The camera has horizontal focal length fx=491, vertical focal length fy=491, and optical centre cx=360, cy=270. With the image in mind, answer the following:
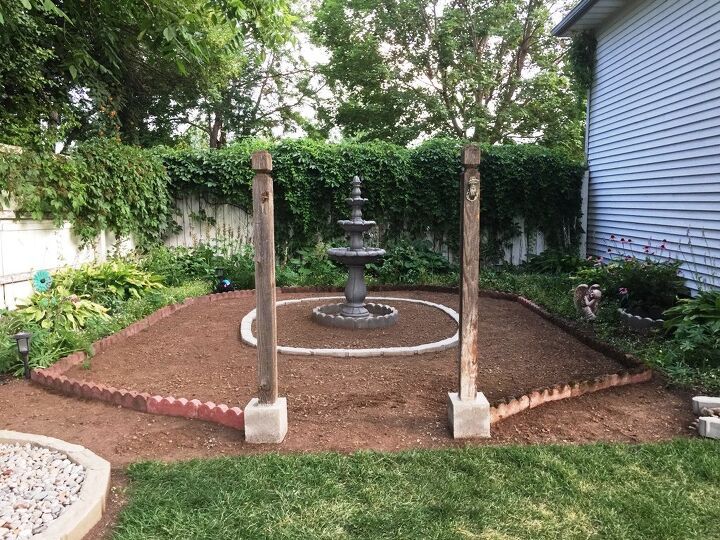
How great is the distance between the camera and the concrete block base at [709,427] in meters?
3.20

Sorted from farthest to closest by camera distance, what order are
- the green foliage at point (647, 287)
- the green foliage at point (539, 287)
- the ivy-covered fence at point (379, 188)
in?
the ivy-covered fence at point (379, 188) < the green foliage at point (539, 287) < the green foliage at point (647, 287)

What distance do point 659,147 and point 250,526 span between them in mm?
7957

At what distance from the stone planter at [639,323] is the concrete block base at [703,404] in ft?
7.51

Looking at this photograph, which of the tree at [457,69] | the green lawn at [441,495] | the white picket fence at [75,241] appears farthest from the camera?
the tree at [457,69]

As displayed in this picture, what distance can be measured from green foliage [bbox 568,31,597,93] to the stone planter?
6093 millimetres

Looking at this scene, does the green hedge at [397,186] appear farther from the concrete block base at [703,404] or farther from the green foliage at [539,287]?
the concrete block base at [703,404]

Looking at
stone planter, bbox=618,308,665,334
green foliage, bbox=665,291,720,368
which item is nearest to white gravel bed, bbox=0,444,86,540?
green foliage, bbox=665,291,720,368

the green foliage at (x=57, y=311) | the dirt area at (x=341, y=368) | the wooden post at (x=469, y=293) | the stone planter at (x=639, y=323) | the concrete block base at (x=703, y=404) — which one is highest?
the wooden post at (x=469, y=293)

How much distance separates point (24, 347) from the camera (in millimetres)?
4387

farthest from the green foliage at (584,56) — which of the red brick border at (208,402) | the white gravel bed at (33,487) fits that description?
the white gravel bed at (33,487)

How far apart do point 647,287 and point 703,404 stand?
121 inches

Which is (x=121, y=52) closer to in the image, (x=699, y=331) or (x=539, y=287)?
(x=539, y=287)

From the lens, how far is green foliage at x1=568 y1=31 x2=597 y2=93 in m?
9.98

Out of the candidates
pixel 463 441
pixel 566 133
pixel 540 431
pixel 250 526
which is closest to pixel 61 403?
pixel 250 526
